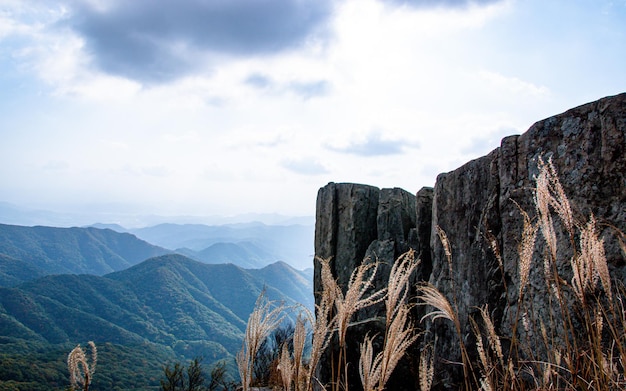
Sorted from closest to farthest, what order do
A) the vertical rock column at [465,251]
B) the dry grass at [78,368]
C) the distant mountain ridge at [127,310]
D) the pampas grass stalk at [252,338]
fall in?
1. the dry grass at [78,368]
2. the pampas grass stalk at [252,338]
3. the vertical rock column at [465,251]
4. the distant mountain ridge at [127,310]

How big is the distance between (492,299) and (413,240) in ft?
16.8

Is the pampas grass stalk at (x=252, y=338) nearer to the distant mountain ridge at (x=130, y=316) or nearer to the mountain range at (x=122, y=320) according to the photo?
the mountain range at (x=122, y=320)

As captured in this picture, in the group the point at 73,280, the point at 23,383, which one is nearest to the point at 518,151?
the point at 23,383

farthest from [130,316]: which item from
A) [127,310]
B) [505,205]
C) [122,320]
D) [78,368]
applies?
[78,368]

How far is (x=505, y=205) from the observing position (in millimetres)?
6316

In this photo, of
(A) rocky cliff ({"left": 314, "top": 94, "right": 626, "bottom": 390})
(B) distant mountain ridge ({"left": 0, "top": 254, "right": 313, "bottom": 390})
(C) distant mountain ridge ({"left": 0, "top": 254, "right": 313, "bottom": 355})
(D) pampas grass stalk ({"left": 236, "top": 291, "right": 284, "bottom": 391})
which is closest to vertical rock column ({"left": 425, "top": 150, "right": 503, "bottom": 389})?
(A) rocky cliff ({"left": 314, "top": 94, "right": 626, "bottom": 390})

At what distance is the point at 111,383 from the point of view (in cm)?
7694

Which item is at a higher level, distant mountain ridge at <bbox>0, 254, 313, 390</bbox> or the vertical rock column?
the vertical rock column

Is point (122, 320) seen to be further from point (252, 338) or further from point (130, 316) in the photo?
point (252, 338)

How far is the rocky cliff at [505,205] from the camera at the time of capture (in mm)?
4992

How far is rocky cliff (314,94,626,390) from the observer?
4992 mm

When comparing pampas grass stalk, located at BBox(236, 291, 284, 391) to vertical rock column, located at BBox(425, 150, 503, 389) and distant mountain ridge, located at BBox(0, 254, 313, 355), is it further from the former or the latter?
distant mountain ridge, located at BBox(0, 254, 313, 355)

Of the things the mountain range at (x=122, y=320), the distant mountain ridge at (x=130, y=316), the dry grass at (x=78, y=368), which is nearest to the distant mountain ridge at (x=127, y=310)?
the distant mountain ridge at (x=130, y=316)

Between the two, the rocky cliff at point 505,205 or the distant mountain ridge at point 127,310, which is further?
the distant mountain ridge at point 127,310
